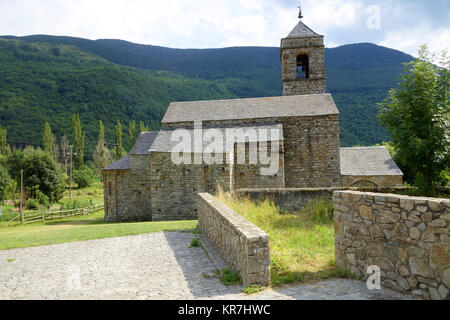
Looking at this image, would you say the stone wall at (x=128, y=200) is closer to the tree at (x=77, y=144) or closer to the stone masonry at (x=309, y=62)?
the stone masonry at (x=309, y=62)

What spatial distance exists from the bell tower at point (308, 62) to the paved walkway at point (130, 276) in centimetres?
1798

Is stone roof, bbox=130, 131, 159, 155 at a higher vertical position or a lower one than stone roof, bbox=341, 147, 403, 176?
higher

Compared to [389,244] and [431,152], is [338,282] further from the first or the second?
[431,152]

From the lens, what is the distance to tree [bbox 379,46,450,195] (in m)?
9.21

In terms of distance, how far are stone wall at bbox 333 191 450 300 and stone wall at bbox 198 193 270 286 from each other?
1300 millimetres

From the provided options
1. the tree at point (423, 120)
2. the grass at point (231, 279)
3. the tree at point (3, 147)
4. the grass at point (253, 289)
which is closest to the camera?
the grass at point (253, 289)

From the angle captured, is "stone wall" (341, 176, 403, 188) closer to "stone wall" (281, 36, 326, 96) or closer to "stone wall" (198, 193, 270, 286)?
"stone wall" (281, 36, 326, 96)

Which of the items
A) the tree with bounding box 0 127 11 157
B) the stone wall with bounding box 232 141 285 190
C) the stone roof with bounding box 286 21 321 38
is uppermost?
the stone roof with bounding box 286 21 321 38

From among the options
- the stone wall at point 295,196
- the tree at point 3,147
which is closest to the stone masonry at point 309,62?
the stone wall at point 295,196

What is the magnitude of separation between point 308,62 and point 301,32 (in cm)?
261

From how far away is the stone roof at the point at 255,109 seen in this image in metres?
17.7

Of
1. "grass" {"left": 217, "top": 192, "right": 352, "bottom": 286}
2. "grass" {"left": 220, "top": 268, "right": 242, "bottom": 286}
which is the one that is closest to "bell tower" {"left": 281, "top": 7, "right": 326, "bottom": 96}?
"grass" {"left": 217, "top": 192, "right": 352, "bottom": 286}

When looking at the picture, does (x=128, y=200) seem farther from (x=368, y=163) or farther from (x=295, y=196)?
(x=368, y=163)

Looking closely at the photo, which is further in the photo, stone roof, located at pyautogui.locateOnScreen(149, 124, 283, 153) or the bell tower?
the bell tower
